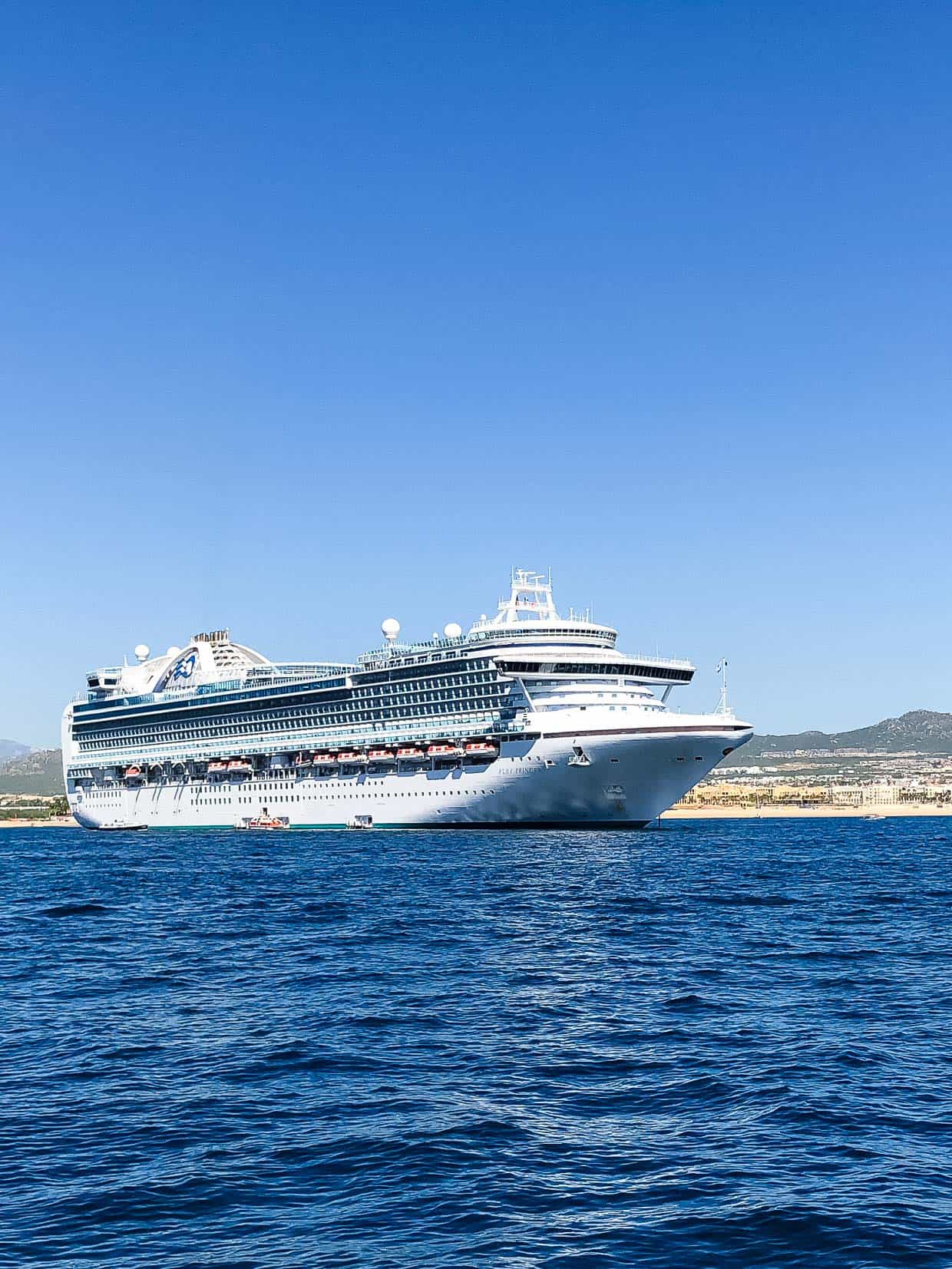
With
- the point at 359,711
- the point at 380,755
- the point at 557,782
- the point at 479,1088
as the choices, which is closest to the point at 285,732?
the point at 359,711

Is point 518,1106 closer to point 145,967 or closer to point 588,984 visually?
point 588,984

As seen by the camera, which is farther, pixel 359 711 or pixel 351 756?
pixel 359 711

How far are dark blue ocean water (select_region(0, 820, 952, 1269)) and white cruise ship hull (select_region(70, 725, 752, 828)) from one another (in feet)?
145

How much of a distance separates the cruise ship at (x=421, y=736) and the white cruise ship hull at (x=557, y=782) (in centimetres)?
15

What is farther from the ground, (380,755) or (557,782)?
(380,755)

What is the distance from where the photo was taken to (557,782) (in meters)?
98.6

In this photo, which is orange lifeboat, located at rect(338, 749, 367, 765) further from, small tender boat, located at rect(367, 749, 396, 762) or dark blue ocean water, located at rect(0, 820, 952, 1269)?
dark blue ocean water, located at rect(0, 820, 952, 1269)

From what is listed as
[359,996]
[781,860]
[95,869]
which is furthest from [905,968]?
[95,869]

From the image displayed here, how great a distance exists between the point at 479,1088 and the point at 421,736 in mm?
87707

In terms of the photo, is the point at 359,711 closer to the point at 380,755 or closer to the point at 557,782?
the point at 380,755

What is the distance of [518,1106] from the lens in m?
21.8

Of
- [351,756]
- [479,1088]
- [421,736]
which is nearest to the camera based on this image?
[479,1088]

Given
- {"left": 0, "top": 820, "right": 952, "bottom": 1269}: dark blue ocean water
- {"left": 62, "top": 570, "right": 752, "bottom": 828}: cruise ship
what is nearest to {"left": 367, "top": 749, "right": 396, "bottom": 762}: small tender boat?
{"left": 62, "top": 570, "right": 752, "bottom": 828}: cruise ship

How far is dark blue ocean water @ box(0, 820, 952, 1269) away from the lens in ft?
52.6
